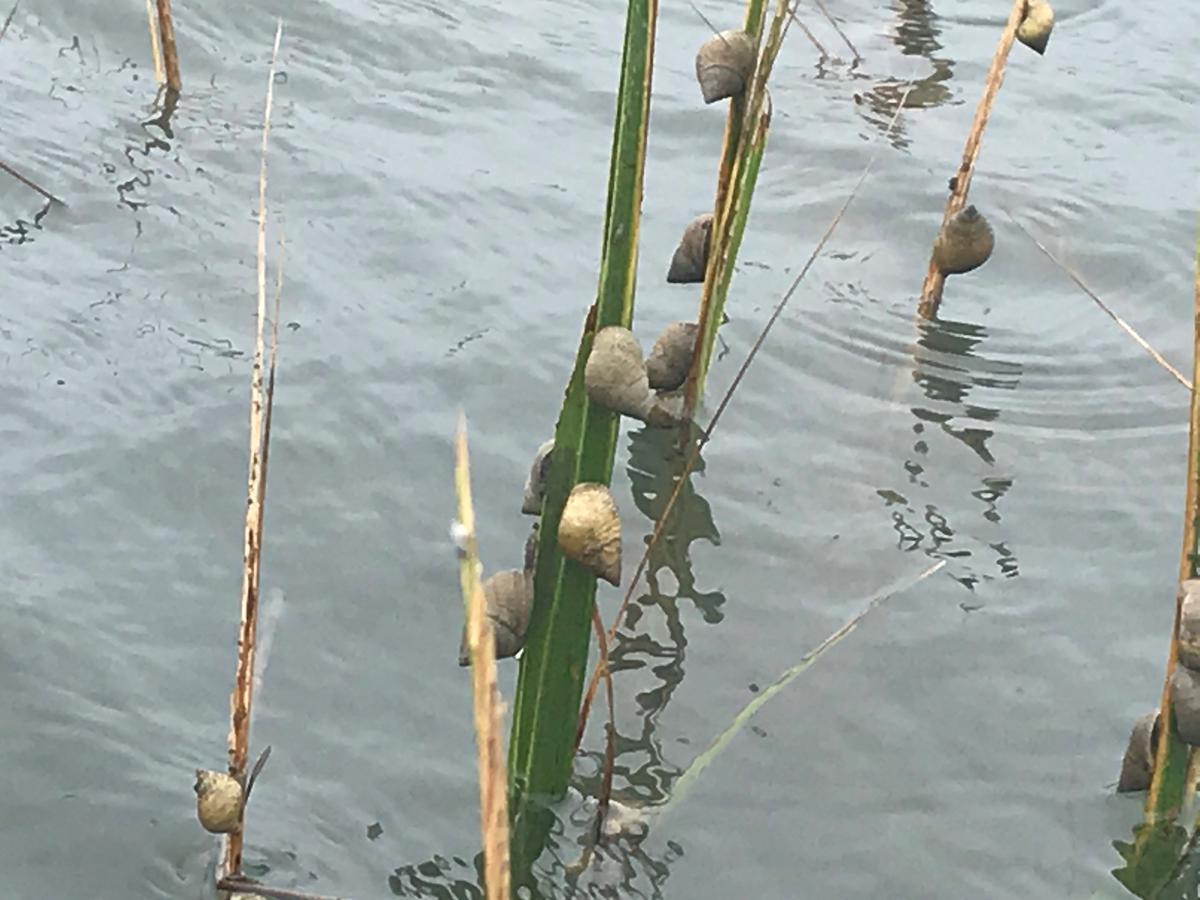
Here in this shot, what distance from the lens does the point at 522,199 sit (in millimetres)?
4164

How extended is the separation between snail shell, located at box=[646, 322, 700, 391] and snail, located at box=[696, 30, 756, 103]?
496mm

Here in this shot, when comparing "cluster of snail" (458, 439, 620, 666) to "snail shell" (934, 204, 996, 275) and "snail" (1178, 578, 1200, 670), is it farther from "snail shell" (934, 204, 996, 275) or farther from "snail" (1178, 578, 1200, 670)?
"snail shell" (934, 204, 996, 275)

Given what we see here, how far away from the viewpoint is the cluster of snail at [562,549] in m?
1.81

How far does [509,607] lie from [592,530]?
192 millimetres

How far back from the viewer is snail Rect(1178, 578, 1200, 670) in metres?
1.96

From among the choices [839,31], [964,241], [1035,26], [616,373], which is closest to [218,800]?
[616,373]

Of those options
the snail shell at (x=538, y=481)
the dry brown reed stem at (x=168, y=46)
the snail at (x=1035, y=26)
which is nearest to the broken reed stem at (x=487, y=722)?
the snail shell at (x=538, y=481)

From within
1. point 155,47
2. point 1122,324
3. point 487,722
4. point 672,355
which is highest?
point 487,722

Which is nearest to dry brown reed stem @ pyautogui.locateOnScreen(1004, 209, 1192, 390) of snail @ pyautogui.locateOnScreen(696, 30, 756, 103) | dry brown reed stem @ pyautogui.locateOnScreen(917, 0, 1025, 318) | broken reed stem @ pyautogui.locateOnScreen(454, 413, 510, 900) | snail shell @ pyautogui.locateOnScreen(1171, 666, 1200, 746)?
dry brown reed stem @ pyautogui.locateOnScreen(917, 0, 1025, 318)

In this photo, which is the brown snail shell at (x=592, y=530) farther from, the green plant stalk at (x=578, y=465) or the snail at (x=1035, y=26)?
the snail at (x=1035, y=26)

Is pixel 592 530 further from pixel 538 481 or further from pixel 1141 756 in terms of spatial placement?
pixel 1141 756

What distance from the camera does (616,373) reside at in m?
1.82

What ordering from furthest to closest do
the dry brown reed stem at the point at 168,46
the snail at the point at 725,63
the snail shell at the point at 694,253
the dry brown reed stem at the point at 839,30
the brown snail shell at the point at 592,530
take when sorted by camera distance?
1. the dry brown reed stem at the point at 839,30
2. the dry brown reed stem at the point at 168,46
3. the snail shell at the point at 694,253
4. the snail at the point at 725,63
5. the brown snail shell at the point at 592,530

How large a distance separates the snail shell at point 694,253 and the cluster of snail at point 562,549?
0.97 meters
